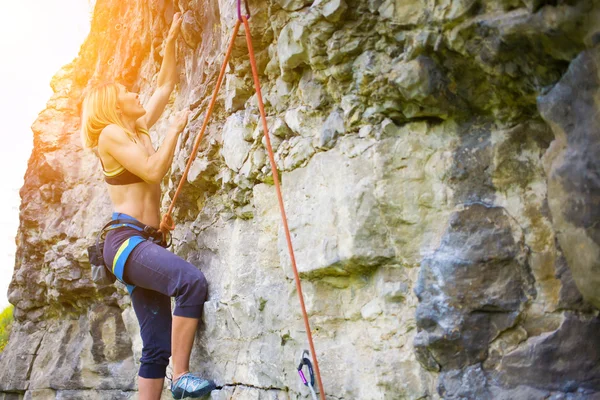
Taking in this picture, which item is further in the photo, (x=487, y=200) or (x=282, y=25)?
(x=282, y=25)

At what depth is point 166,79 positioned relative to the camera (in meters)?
4.17

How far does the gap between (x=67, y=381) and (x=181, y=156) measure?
2.73 m

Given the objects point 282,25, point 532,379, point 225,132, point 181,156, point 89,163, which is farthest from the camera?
point 89,163

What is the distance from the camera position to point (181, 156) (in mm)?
3883

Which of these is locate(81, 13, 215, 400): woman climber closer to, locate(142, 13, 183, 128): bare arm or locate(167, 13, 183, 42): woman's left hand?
locate(142, 13, 183, 128): bare arm

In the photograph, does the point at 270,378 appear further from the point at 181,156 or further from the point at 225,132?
the point at 181,156

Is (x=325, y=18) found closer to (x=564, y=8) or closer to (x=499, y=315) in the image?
(x=564, y=8)

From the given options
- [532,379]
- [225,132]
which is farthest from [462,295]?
[225,132]

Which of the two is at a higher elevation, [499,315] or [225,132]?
[225,132]

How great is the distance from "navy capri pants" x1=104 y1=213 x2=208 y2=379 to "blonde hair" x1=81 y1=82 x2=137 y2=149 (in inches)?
24.2

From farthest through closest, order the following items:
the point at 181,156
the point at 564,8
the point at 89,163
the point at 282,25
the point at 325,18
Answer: the point at 89,163
the point at 181,156
the point at 282,25
the point at 325,18
the point at 564,8

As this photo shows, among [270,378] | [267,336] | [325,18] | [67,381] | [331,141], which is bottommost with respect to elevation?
[67,381]

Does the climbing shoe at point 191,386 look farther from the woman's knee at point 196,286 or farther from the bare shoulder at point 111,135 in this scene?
the bare shoulder at point 111,135

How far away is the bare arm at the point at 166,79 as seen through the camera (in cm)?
404
